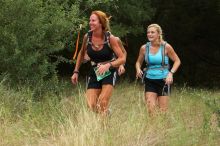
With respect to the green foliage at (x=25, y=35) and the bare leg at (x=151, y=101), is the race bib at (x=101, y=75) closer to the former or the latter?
the bare leg at (x=151, y=101)

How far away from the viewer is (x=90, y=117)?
654cm

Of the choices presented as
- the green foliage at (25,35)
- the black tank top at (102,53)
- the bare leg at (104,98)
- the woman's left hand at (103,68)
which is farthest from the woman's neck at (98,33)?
the green foliage at (25,35)

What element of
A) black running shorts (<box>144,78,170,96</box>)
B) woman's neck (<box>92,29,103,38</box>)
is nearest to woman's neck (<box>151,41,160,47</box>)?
black running shorts (<box>144,78,170,96</box>)

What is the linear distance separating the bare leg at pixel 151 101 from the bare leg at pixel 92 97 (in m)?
0.72

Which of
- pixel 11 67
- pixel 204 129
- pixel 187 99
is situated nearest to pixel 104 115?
pixel 204 129

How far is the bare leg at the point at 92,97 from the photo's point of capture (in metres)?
7.16

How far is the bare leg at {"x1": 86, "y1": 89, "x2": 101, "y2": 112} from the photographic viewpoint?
23.5 ft

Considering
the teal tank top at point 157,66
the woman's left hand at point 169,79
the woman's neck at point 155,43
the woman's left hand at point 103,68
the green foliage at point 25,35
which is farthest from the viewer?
the green foliage at point 25,35

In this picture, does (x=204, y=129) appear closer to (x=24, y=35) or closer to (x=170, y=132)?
(x=170, y=132)

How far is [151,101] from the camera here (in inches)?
298

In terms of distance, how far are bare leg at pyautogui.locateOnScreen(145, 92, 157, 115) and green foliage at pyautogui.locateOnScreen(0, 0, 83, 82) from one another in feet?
Answer: 9.37

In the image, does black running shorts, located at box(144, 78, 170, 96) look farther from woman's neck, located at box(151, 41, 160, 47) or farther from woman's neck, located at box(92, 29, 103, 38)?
woman's neck, located at box(92, 29, 103, 38)

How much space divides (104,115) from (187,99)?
4.51 meters

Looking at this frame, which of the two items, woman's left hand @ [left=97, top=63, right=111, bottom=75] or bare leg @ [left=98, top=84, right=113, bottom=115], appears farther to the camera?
bare leg @ [left=98, top=84, right=113, bottom=115]
